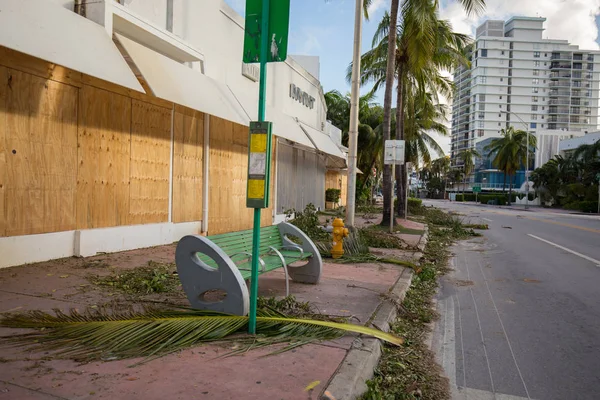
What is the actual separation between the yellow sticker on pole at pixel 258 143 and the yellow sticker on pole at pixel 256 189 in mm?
247

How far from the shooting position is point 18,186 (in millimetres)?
6395

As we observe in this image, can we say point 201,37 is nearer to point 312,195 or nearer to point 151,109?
point 151,109

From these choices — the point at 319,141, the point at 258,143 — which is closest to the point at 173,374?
the point at 258,143

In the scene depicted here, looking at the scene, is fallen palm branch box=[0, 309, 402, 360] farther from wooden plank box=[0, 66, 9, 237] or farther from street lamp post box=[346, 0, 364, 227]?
street lamp post box=[346, 0, 364, 227]

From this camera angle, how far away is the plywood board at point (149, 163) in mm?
8633

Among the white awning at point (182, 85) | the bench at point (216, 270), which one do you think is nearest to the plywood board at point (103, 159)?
the white awning at point (182, 85)

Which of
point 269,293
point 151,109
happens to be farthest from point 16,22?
point 269,293

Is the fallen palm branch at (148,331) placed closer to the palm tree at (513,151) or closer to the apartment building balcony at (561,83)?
the palm tree at (513,151)

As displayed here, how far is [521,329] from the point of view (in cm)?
516

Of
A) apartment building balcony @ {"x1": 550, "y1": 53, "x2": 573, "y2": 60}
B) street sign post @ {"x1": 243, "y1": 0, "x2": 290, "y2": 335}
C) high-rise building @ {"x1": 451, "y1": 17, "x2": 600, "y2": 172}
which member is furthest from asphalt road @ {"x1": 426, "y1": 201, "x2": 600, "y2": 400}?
apartment building balcony @ {"x1": 550, "y1": 53, "x2": 573, "y2": 60}

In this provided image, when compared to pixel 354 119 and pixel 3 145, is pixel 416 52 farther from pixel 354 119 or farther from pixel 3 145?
pixel 3 145

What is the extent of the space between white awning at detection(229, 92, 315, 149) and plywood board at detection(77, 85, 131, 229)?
3840mm

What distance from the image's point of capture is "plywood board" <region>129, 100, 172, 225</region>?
8633mm

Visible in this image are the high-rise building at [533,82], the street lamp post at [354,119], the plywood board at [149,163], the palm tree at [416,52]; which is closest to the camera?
the plywood board at [149,163]
